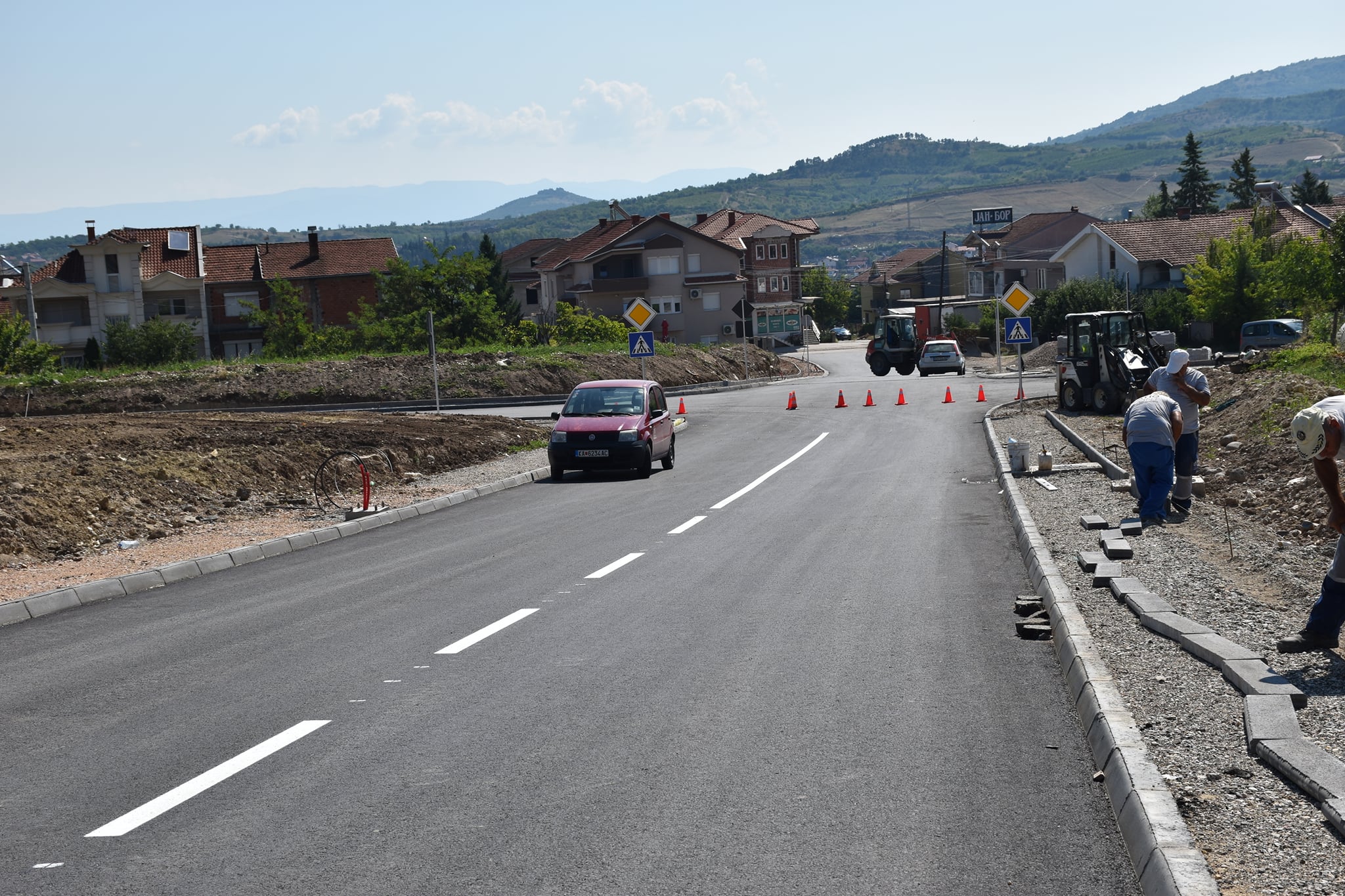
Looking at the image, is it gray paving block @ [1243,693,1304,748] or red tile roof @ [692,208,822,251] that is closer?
gray paving block @ [1243,693,1304,748]

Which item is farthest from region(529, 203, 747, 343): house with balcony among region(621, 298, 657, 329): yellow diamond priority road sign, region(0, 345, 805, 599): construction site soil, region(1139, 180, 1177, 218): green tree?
region(621, 298, 657, 329): yellow diamond priority road sign

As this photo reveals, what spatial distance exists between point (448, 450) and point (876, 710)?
19.9 meters

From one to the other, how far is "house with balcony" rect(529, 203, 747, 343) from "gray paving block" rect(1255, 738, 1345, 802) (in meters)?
85.1

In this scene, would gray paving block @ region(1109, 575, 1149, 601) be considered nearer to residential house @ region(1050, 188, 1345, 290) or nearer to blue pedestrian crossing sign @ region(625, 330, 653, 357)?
blue pedestrian crossing sign @ region(625, 330, 653, 357)

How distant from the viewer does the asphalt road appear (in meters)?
4.89

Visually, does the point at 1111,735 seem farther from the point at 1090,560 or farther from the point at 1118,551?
the point at 1118,551

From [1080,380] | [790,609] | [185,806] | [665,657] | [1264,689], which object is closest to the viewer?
[185,806]

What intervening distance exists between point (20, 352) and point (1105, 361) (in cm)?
4644

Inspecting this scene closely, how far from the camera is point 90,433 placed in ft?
76.1

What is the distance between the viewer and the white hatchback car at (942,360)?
5778 centimetres

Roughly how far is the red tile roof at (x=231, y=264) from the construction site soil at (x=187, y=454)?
4320 centimetres

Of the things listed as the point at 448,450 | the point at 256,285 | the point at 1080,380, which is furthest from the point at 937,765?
the point at 256,285

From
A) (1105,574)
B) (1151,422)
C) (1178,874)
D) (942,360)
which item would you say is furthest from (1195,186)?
(1178,874)

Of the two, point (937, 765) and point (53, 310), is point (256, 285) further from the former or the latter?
point (937, 765)
